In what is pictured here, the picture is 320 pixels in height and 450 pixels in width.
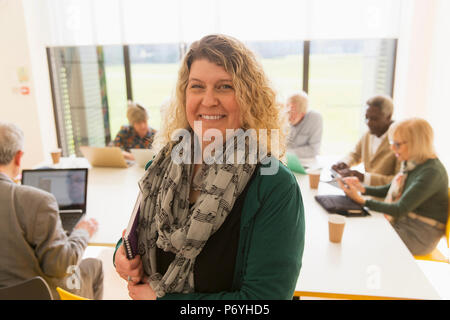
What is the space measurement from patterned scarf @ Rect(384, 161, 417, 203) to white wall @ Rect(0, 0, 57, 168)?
13.7 ft

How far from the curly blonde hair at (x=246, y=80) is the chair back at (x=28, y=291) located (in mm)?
859

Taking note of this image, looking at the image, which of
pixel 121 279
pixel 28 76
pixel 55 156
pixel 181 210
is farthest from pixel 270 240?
pixel 28 76

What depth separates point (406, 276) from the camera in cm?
142

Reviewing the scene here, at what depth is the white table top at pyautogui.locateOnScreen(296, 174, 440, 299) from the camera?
135 cm

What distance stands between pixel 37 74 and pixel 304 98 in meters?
3.35

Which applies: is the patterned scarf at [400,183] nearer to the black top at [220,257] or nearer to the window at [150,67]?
the black top at [220,257]

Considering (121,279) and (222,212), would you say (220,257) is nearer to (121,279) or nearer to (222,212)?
(222,212)

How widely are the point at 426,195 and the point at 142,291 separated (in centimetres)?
174

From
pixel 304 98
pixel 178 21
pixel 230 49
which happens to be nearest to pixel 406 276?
pixel 230 49

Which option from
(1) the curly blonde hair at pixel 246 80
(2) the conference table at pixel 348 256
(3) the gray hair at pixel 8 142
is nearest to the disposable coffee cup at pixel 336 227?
(2) the conference table at pixel 348 256

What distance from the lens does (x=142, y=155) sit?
292cm

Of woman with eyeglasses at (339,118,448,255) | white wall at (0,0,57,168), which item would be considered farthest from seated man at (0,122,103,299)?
white wall at (0,0,57,168)

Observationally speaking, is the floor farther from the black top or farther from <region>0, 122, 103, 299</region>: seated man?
the black top

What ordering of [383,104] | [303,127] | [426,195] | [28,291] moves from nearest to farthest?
1. [28,291]
2. [426,195]
3. [383,104]
4. [303,127]
